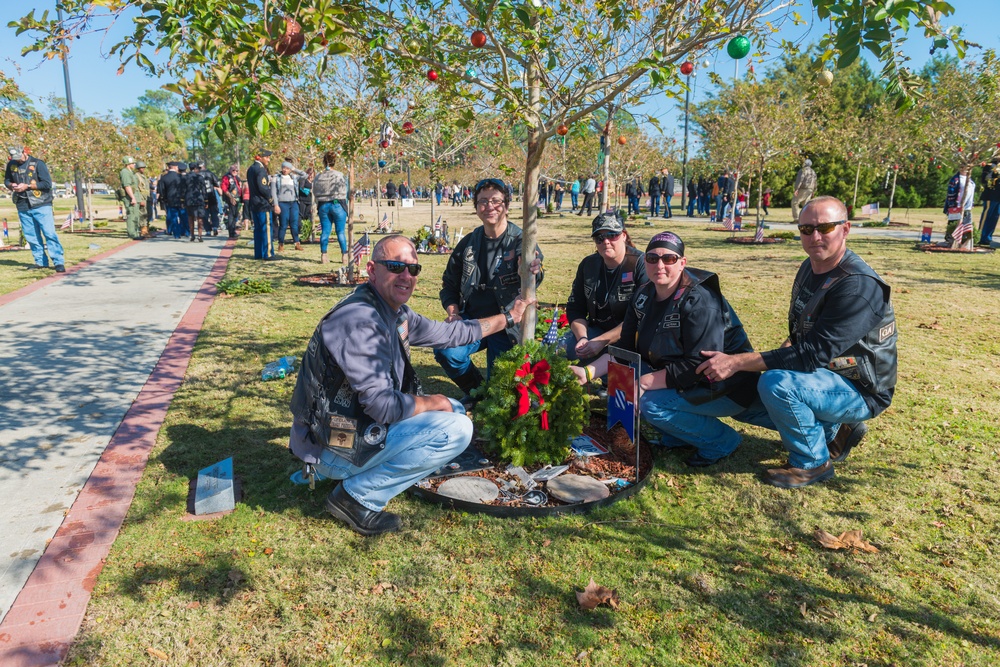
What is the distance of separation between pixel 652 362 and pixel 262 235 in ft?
36.2

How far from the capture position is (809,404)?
3.72 m

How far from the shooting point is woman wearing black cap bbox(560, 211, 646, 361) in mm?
4676

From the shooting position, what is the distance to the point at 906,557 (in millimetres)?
3197

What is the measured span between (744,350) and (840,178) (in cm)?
3453

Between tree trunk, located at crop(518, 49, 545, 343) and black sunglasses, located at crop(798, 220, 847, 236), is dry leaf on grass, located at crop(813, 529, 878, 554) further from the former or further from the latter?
tree trunk, located at crop(518, 49, 545, 343)

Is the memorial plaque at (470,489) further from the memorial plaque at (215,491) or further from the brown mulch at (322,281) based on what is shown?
the brown mulch at (322,281)

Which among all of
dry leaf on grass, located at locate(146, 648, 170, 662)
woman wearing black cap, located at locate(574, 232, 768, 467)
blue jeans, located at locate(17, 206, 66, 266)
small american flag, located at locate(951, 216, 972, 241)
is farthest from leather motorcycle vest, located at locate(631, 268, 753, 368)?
small american flag, located at locate(951, 216, 972, 241)

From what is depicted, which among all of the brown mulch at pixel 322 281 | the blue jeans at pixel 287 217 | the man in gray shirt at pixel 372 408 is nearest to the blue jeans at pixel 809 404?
the man in gray shirt at pixel 372 408

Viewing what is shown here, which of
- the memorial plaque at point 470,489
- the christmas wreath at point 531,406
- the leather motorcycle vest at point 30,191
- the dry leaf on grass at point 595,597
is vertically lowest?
the dry leaf on grass at point 595,597

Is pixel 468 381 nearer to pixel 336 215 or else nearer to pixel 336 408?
pixel 336 408

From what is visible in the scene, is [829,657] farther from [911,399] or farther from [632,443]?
[911,399]

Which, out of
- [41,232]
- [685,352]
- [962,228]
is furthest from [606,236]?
[962,228]

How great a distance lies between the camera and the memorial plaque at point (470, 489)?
367 centimetres

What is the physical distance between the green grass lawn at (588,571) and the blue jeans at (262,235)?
353 inches
